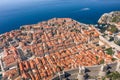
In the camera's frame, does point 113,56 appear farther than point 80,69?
Yes

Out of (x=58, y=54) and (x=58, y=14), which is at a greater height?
(x=58, y=14)

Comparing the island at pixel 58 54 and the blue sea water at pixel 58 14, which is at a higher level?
the blue sea water at pixel 58 14

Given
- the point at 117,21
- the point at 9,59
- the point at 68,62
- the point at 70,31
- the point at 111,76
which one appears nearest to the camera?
the point at 111,76

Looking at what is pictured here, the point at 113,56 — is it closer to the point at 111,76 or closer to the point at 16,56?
the point at 111,76

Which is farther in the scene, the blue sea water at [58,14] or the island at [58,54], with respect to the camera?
the blue sea water at [58,14]

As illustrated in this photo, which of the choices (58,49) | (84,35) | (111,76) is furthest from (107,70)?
(84,35)

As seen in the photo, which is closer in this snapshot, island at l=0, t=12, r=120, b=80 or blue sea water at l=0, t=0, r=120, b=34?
island at l=0, t=12, r=120, b=80

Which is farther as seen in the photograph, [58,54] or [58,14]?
[58,14]

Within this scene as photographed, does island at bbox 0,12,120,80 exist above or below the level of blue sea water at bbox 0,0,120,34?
below
